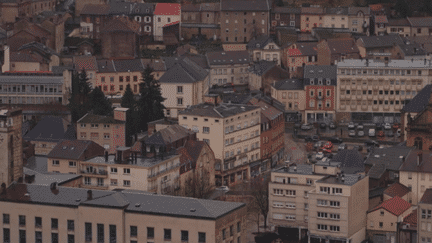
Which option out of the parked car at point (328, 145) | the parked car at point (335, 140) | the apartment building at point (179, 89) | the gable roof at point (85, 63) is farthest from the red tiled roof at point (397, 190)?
the gable roof at point (85, 63)

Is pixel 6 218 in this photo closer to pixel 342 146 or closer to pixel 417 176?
pixel 417 176

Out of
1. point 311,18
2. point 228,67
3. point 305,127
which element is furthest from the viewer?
point 311,18

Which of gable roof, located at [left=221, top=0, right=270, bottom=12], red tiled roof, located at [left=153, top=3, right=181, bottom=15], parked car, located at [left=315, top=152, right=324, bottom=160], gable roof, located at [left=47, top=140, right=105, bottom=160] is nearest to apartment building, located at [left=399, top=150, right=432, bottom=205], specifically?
parked car, located at [left=315, top=152, right=324, bottom=160]

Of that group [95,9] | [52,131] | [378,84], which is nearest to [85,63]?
[95,9]

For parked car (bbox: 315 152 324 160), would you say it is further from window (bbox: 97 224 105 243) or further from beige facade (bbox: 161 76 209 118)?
window (bbox: 97 224 105 243)

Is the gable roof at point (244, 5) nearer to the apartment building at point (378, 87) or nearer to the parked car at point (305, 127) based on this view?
the apartment building at point (378, 87)

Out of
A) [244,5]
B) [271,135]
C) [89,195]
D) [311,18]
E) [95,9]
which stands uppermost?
[244,5]

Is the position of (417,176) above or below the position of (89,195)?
below

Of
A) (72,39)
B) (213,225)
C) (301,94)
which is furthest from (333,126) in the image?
(213,225)
